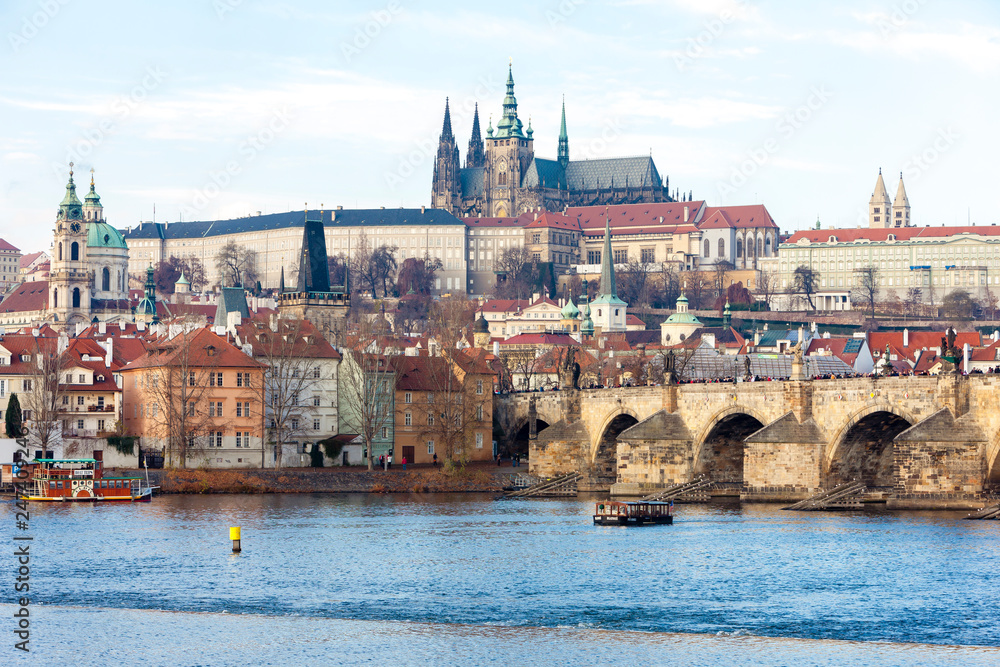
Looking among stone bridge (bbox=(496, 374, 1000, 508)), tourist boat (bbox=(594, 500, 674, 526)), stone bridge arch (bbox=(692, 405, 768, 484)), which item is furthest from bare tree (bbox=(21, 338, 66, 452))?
stone bridge arch (bbox=(692, 405, 768, 484))

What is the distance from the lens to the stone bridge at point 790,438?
53.7 metres

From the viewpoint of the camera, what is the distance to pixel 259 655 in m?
34.8

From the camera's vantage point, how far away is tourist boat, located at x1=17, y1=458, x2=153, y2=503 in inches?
2662

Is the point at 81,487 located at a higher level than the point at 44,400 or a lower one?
lower

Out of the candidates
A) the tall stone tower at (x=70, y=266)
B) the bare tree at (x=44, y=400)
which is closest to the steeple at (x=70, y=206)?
the tall stone tower at (x=70, y=266)

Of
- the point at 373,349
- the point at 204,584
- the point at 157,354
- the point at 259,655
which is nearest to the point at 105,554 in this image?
the point at 204,584

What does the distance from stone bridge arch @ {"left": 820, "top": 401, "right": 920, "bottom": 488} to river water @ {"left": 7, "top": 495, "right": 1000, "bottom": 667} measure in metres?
2.63

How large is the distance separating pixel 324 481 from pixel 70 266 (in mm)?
124542

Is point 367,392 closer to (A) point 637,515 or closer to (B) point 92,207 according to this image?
(A) point 637,515

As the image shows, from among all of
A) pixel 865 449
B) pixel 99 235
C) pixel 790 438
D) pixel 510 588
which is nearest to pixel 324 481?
pixel 790 438

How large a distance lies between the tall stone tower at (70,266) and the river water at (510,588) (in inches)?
5091

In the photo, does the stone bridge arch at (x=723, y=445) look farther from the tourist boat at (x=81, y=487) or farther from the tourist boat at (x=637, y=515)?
the tourist boat at (x=81, y=487)

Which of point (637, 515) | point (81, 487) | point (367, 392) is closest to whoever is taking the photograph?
point (637, 515)

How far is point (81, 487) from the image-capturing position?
68.1 m
